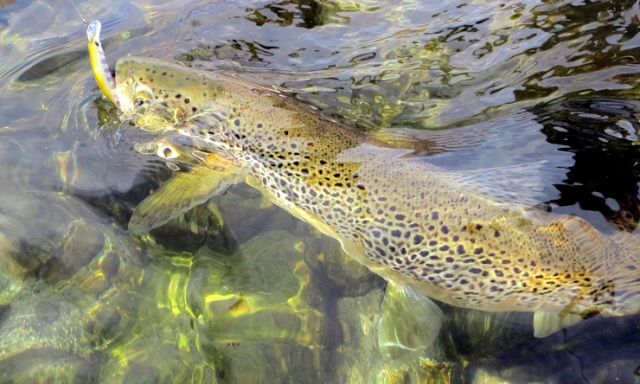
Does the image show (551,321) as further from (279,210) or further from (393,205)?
(279,210)

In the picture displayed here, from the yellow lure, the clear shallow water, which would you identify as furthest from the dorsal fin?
the yellow lure

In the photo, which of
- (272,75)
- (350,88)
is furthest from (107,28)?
(350,88)

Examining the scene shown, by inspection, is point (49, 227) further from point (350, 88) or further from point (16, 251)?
point (350, 88)

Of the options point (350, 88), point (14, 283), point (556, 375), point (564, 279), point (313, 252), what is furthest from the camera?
point (350, 88)

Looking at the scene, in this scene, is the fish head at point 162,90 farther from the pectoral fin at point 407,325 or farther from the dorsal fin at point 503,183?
the pectoral fin at point 407,325

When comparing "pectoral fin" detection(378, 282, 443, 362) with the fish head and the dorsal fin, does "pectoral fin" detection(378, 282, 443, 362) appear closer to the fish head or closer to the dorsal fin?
the dorsal fin
